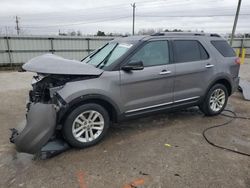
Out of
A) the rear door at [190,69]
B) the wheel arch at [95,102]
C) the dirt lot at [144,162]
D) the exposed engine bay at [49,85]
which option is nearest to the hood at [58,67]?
the exposed engine bay at [49,85]

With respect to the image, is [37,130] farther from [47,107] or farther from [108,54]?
[108,54]

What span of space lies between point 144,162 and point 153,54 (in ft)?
6.48

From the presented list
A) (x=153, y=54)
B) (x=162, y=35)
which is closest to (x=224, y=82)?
(x=162, y=35)

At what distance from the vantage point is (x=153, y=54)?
4164 millimetres

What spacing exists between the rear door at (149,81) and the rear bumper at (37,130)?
125 cm

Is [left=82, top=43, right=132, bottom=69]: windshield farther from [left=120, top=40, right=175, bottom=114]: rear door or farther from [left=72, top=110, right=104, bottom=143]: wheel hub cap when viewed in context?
[left=72, top=110, right=104, bottom=143]: wheel hub cap

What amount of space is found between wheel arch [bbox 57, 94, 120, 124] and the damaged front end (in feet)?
0.27

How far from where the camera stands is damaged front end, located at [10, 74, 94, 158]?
3139 mm

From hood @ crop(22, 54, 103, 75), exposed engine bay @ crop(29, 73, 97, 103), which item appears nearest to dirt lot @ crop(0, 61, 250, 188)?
exposed engine bay @ crop(29, 73, 97, 103)

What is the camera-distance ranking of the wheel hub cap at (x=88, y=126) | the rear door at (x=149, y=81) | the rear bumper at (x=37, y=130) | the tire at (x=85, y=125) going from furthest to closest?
the rear door at (x=149, y=81)
the wheel hub cap at (x=88, y=126)
the tire at (x=85, y=125)
the rear bumper at (x=37, y=130)

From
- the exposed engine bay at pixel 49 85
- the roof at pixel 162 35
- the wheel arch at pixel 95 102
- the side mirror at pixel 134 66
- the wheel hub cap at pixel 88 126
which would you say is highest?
the roof at pixel 162 35

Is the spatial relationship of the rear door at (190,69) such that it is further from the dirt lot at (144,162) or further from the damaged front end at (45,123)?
the damaged front end at (45,123)

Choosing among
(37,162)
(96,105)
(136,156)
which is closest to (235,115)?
(136,156)

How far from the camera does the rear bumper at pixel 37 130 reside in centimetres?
312
